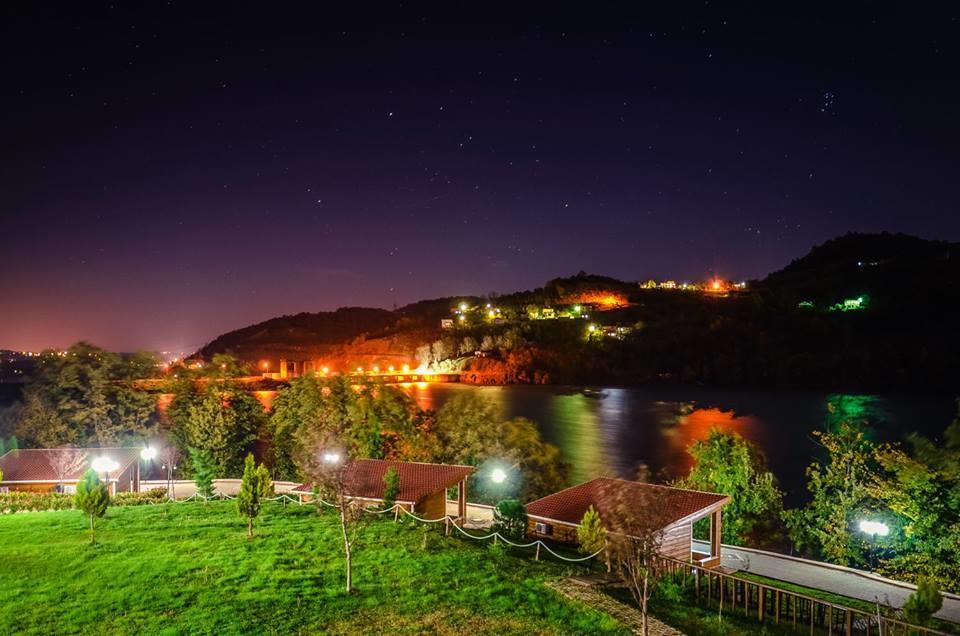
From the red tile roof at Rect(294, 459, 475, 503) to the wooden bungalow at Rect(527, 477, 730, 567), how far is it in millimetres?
2439

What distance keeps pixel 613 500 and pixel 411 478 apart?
19.0ft

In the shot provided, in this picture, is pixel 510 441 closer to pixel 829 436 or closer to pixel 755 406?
pixel 829 436

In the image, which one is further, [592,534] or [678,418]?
[678,418]

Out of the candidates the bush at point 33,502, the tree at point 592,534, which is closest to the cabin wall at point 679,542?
the tree at point 592,534

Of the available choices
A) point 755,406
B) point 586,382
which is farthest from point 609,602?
point 586,382

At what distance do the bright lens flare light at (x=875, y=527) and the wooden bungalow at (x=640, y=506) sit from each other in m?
5.42

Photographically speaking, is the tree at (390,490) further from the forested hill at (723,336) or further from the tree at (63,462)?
the forested hill at (723,336)

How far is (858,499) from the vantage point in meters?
20.1

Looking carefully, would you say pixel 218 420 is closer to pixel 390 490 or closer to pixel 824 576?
pixel 390 490

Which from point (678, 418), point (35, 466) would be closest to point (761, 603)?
point (35, 466)

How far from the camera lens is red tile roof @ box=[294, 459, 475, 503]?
17891mm

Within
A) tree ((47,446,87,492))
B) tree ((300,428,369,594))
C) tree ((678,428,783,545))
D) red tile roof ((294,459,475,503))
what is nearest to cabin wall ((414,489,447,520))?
red tile roof ((294,459,475,503))

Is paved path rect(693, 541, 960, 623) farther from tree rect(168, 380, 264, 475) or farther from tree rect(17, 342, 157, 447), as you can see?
tree rect(17, 342, 157, 447)

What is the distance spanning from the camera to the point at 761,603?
37.2ft
